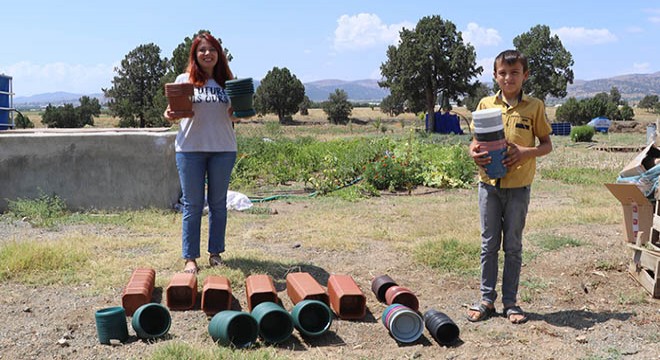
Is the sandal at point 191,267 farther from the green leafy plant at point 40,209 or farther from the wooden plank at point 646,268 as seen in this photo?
the wooden plank at point 646,268

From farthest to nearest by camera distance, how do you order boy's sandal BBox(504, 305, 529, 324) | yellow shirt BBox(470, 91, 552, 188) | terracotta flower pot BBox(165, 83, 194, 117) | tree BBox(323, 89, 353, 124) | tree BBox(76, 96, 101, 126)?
tree BBox(323, 89, 353, 124) < tree BBox(76, 96, 101, 126) < terracotta flower pot BBox(165, 83, 194, 117) < boy's sandal BBox(504, 305, 529, 324) < yellow shirt BBox(470, 91, 552, 188)

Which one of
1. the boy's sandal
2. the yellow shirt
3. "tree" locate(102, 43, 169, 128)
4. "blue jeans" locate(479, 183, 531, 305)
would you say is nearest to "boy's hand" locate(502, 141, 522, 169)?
the yellow shirt

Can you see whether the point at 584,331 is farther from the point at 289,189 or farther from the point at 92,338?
the point at 289,189

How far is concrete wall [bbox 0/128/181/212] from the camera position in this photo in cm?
780

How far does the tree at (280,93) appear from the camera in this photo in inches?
2491

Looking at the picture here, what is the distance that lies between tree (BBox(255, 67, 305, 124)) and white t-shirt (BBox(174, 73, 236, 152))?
58.3 metres

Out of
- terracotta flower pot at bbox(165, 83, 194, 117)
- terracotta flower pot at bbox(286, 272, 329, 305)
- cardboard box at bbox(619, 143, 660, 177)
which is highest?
terracotta flower pot at bbox(165, 83, 194, 117)

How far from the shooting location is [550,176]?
39.4 ft

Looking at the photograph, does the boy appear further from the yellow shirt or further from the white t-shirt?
the white t-shirt

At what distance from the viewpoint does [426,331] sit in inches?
151

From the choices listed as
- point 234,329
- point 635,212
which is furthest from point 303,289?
point 635,212

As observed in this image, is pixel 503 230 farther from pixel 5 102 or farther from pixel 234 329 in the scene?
pixel 5 102

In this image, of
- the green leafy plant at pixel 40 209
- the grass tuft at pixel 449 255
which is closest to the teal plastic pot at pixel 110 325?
the grass tuft at pixel 449 255

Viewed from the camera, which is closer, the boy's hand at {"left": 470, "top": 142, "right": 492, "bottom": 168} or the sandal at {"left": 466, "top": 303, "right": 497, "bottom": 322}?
the boy's hand at {"left": 470, "top": 142, "right": 492, "bottom": 168}
